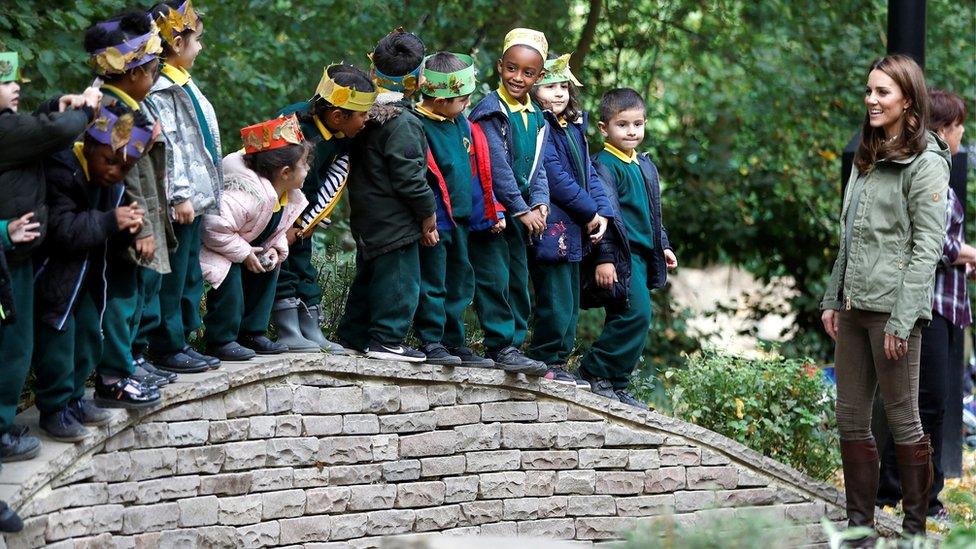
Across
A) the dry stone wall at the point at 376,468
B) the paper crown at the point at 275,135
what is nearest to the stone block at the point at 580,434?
the dry stone wall at the point at 376,468

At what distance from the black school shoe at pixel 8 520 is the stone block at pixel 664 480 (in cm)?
346

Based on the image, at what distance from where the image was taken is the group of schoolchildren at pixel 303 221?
5320 millimetres

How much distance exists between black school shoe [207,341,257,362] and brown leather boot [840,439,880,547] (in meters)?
2.91

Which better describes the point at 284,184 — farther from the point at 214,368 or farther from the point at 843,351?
the point at 843,351

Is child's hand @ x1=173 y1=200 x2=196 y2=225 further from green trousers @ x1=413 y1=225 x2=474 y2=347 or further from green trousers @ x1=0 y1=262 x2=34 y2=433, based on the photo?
green trousers @ x1=413 y1=225 x2=474 y2=347

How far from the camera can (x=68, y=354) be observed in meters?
5.34

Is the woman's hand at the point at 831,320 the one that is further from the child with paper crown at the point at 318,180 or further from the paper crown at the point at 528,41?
the child with paper crown at the point at 318,180

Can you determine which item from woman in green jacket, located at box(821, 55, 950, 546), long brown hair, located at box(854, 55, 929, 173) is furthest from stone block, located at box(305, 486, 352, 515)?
long brown hair, located at box(854, 55, 929, 173)

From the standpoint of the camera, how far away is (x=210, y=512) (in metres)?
6.02

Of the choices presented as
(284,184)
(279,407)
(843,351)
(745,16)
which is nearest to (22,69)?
(284,184)

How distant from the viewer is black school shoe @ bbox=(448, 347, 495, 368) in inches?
270

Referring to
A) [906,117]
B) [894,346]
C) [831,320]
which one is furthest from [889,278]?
[906,117]

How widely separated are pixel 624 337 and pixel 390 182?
1663mm

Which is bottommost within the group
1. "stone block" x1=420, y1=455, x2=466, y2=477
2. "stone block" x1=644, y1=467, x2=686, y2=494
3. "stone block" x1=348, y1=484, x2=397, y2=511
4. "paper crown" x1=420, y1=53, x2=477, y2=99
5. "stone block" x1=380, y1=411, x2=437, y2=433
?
"stone block" x1=644, y1=467, x2=686, y2=494
